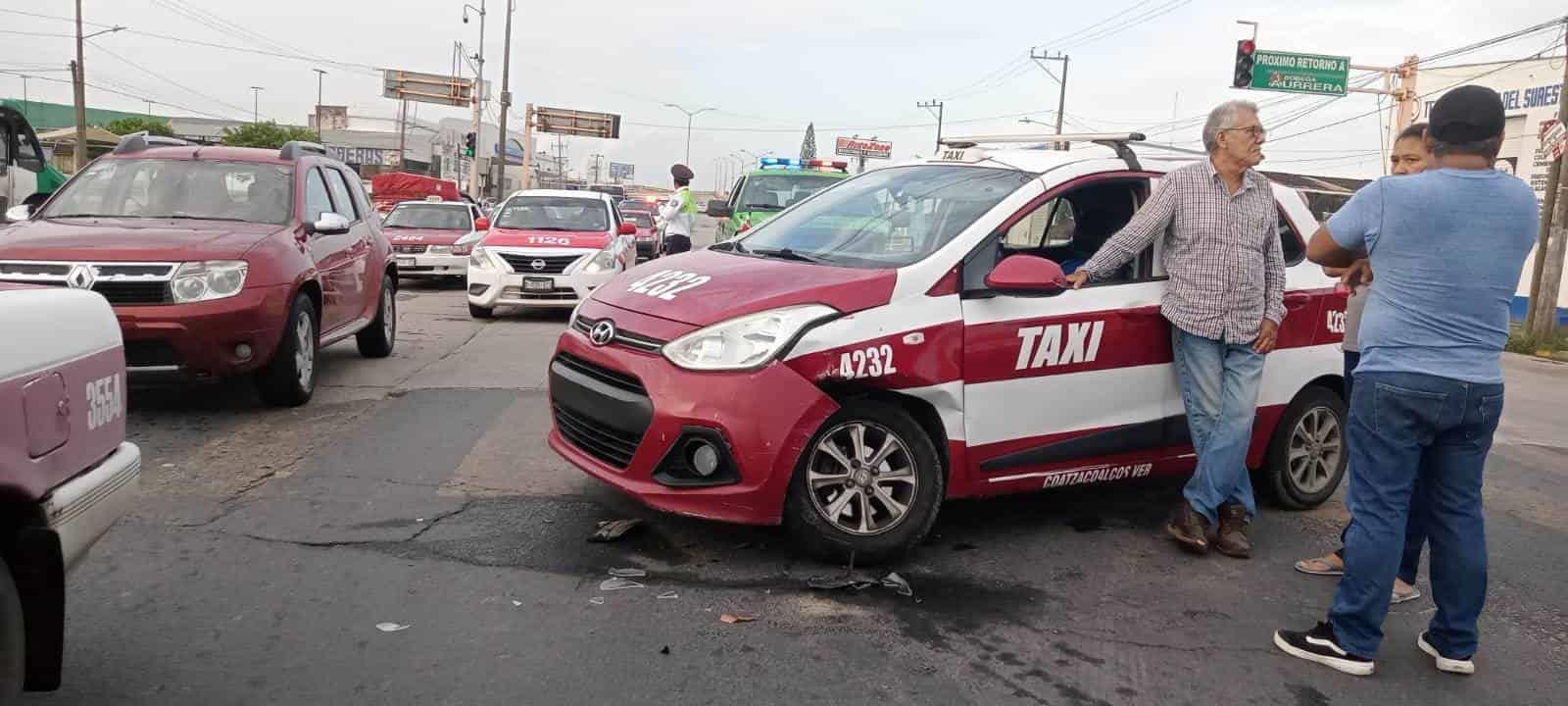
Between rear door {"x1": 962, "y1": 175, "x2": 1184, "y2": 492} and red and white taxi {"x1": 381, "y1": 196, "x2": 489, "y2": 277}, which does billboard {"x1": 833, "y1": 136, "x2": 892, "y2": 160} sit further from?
rear door {"x1": 962, "y1": 175, "x2": 1184, "y2": 492}

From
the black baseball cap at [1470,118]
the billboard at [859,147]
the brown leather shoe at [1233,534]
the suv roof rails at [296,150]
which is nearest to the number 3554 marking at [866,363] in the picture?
the brown leather shoe at [1233,534]

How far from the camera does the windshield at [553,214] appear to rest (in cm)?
1398

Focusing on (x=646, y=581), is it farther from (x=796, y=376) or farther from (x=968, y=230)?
(x=968, y=230)

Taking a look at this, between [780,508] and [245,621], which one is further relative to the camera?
[780,508]

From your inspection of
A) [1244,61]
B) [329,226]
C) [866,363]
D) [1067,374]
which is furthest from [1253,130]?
[1244,61]

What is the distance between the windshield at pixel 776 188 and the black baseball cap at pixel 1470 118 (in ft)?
37.4

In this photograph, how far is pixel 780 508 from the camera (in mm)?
4145

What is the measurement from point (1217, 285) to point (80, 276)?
18.8 feet

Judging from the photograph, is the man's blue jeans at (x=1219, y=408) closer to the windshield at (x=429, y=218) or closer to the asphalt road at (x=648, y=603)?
the asphalt road at (x=648, y=603)

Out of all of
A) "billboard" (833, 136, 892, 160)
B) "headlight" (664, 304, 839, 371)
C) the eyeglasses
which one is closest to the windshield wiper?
"headlight" (664, 304, 839, 371)

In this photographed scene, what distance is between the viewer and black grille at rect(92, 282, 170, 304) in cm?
600

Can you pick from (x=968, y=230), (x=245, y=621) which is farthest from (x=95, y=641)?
(x=968, y=230)

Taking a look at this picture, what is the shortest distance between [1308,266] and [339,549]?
14.6 ft

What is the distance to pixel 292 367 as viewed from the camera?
22.2ft
